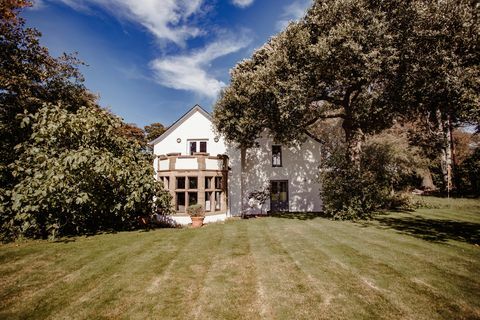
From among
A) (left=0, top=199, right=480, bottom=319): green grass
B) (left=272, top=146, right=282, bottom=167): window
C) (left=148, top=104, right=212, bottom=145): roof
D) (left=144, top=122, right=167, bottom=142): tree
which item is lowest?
(left=0, top=199, right=480, bottom=319): green grass

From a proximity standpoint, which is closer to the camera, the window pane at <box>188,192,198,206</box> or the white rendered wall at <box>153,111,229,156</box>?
the window pane at <box>188,192,198,206</box>

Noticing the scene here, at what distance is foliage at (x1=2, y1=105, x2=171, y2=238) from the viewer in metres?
10.2

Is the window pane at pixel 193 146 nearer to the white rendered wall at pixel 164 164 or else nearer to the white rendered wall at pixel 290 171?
the white rendered wall at pixel 290 171

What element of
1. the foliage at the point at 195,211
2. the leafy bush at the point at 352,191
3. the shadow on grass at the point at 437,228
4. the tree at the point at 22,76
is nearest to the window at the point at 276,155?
the leafy bush at the point at 352,191

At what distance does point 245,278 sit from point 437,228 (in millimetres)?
11534

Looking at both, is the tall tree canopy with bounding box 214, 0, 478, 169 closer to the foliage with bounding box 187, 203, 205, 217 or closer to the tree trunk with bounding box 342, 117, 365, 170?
the tree trunk with bounding box 342, 117, 365, 170

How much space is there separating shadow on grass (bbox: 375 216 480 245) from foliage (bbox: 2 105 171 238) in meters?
13.1

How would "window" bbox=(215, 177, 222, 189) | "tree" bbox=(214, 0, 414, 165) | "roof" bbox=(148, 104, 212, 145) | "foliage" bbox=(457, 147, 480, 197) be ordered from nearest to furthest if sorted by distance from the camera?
"tree" bbox=(214, 0, 414, 165), "window" bbox=(215, 177, 222, 189), "roof" bbox=(148, 104, 212, 145), "foliage" bbox=(457, 147, 480, 197)

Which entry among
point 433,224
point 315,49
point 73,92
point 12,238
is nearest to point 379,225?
point 433,224

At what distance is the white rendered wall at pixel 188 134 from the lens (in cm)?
2434

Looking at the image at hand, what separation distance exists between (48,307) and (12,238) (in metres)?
7.64

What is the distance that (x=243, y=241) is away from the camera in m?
10.8

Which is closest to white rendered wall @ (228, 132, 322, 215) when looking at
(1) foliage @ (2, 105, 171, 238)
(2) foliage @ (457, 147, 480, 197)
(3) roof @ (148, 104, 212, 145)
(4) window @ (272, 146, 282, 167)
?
(4) window @ (272, 146, 282, 167)

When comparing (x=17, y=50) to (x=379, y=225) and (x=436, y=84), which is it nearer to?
(x=379, y=225)
